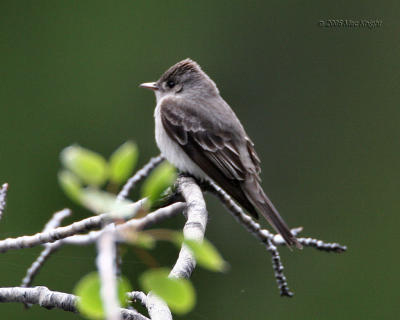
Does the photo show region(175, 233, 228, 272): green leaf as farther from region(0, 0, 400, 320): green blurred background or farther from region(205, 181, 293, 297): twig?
region(0, 0, 400, 320): green blurred background

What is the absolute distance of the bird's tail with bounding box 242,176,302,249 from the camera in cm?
297

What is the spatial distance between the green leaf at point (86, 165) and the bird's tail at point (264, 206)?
2.12 meters

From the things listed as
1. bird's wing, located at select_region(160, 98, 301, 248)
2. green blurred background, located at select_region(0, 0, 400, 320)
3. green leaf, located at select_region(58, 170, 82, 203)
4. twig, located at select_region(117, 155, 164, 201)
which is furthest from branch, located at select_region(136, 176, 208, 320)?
green blurred background, located at select_region(0, 0, 400, 320)

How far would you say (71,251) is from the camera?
5.32 m

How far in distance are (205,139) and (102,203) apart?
286 centimetres

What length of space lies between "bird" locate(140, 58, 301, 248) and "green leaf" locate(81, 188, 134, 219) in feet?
7.31

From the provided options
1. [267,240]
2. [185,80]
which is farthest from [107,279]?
[185,80]

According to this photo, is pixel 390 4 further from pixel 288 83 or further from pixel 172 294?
pixel 172 294

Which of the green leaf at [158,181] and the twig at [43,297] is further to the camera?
the twig at [43,297]

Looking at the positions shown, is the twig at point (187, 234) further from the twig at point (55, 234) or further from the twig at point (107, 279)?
the twig at point (107, 279)

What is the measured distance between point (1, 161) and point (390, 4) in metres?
4.70

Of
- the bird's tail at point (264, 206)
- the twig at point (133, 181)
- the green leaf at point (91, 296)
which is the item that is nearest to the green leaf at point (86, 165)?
the green leaf at point (91, 296)

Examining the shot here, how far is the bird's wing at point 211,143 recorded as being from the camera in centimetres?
340

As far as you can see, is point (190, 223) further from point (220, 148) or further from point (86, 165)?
point (220, 148)
